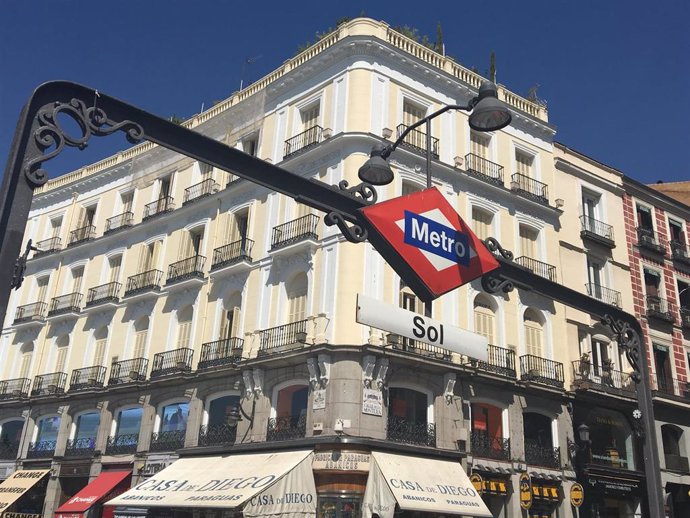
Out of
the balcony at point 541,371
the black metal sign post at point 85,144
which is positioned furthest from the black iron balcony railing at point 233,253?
the black metal sign post at point 85,144

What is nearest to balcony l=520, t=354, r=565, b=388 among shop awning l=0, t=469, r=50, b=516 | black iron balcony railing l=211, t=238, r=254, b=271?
black iron balcony railing l=211, t=238, r=254, b=271

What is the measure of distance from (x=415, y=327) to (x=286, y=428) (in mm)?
14495

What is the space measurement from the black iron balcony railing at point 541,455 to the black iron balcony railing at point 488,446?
1042mm

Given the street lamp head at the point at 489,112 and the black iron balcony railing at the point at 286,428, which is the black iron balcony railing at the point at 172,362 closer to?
the black iron balcony railing at the point at 286,428

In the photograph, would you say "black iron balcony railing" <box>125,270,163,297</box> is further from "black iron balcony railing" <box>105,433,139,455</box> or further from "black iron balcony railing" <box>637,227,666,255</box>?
"black iron balcony railing" <box>637,227,666,255</box>

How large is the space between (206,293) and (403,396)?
29.7 feet

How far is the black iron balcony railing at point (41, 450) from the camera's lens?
28.7 m

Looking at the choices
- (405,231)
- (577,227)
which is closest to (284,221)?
(577,227)

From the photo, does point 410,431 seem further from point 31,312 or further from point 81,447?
point 31,312

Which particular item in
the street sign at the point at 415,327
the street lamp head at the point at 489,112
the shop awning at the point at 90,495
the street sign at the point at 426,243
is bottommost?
the shop awning at the point at 90,495

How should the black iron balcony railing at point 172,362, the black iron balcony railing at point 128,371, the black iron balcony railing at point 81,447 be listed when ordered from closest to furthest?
the black iron balcony railing at point 172,362 < the black iron balcony railing at point 128,371 < the black iron balcony railing at point 81,447

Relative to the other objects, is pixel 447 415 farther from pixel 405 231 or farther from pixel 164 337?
pixel 405 231

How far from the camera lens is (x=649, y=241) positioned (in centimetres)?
3039

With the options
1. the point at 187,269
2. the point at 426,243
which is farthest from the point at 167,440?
the point at 426,243
